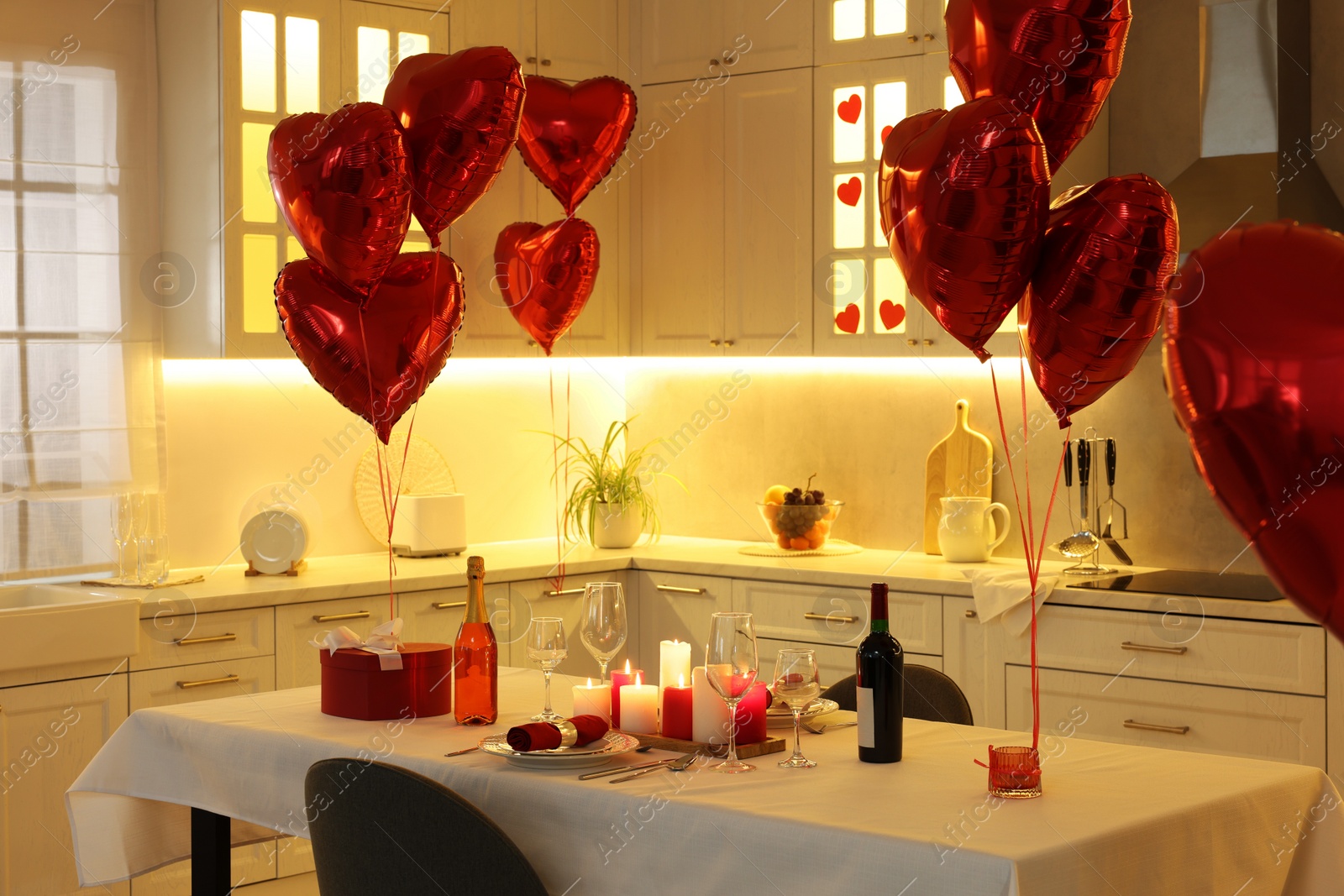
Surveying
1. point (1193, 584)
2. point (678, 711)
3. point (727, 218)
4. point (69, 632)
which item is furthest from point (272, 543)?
point (1193, 584)

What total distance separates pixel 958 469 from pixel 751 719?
243 cm

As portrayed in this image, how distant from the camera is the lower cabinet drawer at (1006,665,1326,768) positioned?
3.23 metres

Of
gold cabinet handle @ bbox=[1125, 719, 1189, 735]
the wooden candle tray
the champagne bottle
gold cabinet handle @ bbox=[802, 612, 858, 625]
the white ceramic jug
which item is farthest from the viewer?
the white ceramic jug

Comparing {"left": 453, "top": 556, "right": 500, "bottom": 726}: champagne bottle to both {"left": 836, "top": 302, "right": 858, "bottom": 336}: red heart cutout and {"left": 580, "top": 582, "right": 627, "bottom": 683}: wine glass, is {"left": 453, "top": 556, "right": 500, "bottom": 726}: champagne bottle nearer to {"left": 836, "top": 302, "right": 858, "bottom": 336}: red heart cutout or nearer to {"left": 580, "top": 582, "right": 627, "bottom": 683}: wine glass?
{"left": 580, "top": 582, "right": 627, "bottom": 683}: wine glass

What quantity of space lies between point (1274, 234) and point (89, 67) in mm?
3793

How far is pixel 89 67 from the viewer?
3.98m

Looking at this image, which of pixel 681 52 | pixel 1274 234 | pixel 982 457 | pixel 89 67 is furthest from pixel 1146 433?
pixel 1274 234

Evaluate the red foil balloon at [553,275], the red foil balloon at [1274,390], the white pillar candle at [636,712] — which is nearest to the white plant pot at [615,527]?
the red foil balloon at [553,275]

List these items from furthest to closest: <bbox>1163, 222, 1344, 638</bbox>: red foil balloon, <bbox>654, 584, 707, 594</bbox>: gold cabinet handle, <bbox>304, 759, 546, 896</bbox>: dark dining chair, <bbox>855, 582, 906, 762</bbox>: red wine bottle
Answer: <bbox>654, 584, 707, 594</bbox>: gold cabinet handle, <bbox>855, 582, 906, 762</bbox>: red wine bottle, <bbox>304, 759, 546, 896</bbox>: dark dining chair, <bbox>1163, 222, 1344, 638</bbox>: red foil balloon

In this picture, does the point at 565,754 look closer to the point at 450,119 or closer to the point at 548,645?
the point at 548,645

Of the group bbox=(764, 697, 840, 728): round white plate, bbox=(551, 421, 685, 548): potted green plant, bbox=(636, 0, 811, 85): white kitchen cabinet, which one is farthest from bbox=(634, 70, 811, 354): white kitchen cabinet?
bbox=(764, 697, 840, 728): round white plate

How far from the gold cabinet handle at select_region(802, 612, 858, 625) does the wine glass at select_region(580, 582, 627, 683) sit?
73.7 inches

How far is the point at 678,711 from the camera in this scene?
2.13 metres

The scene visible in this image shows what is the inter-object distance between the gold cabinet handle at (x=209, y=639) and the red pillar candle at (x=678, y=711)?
70.9 inches
